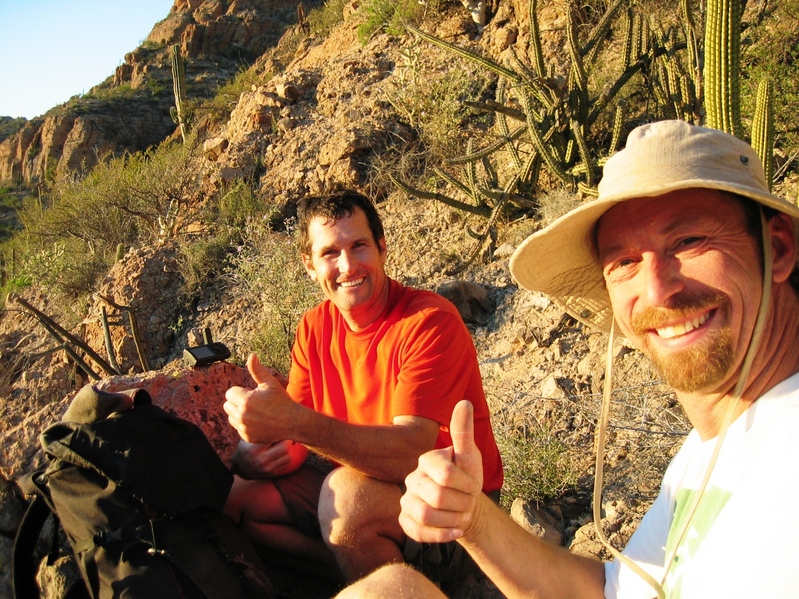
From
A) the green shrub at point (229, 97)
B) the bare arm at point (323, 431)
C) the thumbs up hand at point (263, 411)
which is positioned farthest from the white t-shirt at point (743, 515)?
the green shrub at point (229, 97)

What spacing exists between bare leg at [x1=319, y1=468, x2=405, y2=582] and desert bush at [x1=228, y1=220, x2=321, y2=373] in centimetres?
312

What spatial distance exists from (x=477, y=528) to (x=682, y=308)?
2.22 ft

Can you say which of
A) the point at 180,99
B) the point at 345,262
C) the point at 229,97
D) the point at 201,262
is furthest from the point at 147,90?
the point at 345,262

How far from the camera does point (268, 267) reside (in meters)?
6.29

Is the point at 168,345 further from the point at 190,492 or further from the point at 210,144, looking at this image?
the point at 190,492

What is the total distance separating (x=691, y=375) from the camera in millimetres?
1436

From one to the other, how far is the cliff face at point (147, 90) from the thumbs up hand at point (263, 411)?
20.0 m

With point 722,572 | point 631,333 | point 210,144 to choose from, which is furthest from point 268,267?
point 722,572

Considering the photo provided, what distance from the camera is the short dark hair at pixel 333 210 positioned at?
288 centimetres

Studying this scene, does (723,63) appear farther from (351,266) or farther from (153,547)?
(153,547)

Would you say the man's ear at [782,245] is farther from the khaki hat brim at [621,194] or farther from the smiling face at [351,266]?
the smiling face at [351,266]

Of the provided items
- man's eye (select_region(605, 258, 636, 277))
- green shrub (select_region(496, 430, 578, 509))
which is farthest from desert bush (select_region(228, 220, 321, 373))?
man's eye (select_region(605, 258, 636, 277))

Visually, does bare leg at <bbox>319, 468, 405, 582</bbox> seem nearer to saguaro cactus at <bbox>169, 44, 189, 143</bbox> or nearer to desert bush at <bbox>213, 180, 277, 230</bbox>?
desert bush at <bbox>213, 180, 277, 230</bbox>

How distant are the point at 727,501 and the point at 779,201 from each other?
2.04 ft
